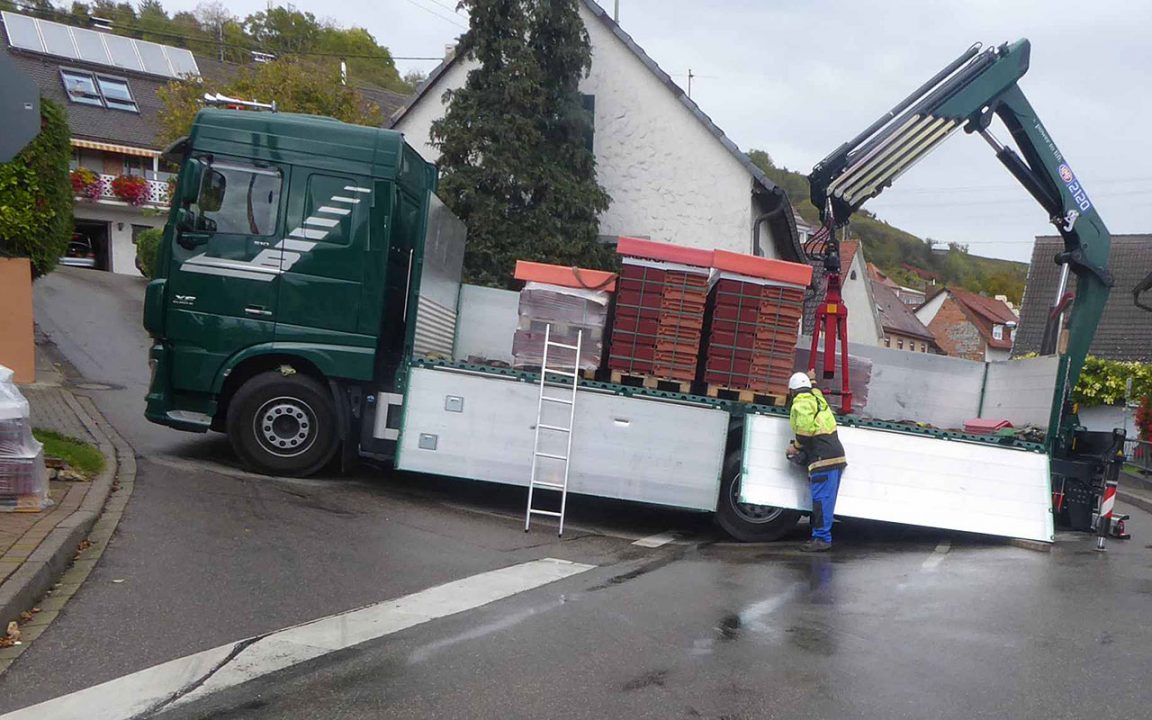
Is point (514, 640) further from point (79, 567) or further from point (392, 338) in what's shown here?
point (392, 338)

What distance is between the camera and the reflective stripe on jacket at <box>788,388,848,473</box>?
30.0ft

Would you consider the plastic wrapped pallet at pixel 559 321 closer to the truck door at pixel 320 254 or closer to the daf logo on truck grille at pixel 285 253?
the truck door at pixel 320 254

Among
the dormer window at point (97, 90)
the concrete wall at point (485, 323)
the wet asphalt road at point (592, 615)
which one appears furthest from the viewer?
the dormer window at point (97, 90)

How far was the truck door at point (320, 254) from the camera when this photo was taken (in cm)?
982

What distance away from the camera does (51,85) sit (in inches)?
1603

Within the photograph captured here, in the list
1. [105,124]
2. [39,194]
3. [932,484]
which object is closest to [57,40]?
[105,124]

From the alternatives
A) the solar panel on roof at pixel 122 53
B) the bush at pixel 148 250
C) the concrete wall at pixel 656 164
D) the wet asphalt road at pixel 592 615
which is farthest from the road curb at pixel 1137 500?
the solar panel on roof at pixel 122 53

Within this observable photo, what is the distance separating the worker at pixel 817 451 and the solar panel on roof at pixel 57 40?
41.1 m

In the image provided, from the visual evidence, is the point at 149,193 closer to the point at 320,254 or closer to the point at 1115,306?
the point at 320,254

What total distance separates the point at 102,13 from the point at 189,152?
57332 mm

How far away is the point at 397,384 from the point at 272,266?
62.1 inches

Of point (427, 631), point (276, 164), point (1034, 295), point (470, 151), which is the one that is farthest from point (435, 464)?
point (1034, 295)

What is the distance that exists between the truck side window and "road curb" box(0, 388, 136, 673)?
231 centimetres

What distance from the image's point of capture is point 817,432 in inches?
360
